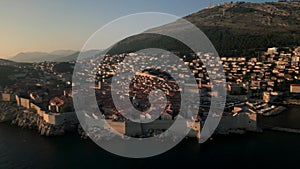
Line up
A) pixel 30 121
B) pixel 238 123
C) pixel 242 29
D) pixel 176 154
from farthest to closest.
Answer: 1. pixel 242 29
2. pixel 30 121
3. pixel 238 123
4. pixel 176 154

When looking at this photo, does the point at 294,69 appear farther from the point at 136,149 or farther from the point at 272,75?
the point at 136,149

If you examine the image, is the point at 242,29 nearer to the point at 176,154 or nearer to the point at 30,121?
the point at 30,121

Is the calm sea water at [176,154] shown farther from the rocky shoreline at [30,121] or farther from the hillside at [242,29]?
the hillside at [242,29]

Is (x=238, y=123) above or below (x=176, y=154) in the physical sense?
above

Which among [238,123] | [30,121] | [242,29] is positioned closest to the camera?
[238,123]

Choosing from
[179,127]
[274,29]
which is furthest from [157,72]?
[274,29]

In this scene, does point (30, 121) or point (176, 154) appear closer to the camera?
point (176, 154)

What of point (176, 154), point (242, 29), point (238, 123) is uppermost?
point (242, 29)

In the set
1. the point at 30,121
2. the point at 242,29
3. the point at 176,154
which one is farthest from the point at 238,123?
the point at 242,29
